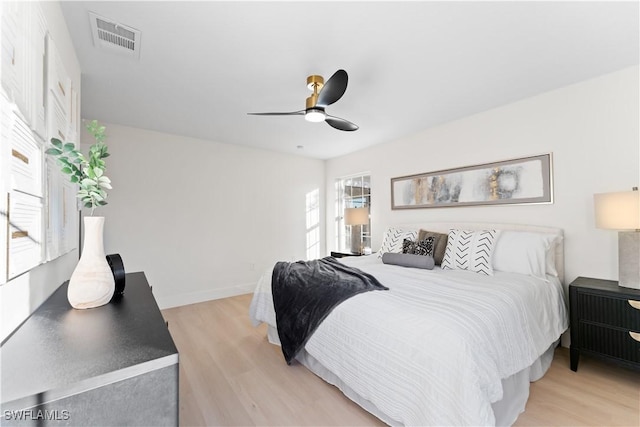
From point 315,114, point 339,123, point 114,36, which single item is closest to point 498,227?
point 339,123

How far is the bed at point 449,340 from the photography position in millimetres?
1328

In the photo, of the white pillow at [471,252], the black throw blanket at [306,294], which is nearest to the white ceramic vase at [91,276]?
the black throw blanket at [306,294]

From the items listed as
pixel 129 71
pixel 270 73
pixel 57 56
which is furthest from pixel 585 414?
pixel 129 71

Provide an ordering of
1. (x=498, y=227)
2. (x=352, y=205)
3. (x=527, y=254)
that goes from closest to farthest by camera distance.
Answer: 1. (x=527, y=254)
2. (x=498, y=227)
3. (x=352, y=205)

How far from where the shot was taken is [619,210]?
2.10m

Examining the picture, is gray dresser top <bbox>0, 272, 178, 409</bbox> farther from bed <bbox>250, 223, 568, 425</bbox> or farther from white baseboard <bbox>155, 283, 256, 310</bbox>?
white baseboard <bbox>155, 283, 256, 310</bbox>

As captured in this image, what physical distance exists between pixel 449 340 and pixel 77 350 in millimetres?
1493

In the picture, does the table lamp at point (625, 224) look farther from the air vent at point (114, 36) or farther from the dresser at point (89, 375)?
the air vent at point (114, 36)

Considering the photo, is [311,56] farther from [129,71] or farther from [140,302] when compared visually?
[140,302]

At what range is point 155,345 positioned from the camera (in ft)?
2.81

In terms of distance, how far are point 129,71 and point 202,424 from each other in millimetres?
2690

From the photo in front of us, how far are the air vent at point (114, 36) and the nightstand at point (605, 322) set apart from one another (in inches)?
151

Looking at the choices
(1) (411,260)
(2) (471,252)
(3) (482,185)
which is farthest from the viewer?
(3) (482,185)

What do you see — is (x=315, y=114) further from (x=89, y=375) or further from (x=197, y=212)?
(x=197, y=212)
